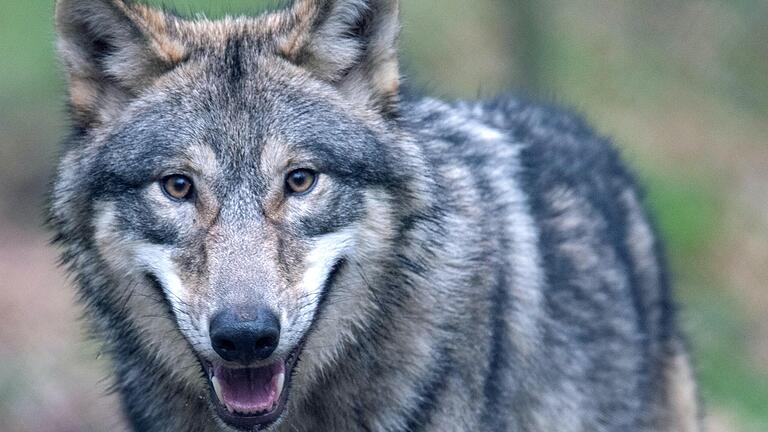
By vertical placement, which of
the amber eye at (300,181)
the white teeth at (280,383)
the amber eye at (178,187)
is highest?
the amber eye at (300,181)

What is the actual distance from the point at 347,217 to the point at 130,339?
1.11 meters

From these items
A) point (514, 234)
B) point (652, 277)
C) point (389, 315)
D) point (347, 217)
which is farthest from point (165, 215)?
point (652, 277)

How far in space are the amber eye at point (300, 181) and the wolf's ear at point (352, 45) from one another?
1.65ft

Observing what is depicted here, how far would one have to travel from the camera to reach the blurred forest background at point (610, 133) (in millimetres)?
9078

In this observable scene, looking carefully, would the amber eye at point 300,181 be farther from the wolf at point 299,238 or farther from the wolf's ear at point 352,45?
the wolf's ear at point 352,45

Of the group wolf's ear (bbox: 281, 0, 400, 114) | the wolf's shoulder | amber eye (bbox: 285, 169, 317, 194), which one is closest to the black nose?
amber eye (bbox: 285, 169, 317, 194)

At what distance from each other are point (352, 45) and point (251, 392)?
1.37 meters

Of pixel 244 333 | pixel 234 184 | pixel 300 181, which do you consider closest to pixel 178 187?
pixel 234 184

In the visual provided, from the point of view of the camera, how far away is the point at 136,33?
4.37 metres

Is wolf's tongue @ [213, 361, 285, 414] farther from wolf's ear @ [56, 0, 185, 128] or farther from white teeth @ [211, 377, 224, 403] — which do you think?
wolf's ear @ [56, 0, 185, 128]

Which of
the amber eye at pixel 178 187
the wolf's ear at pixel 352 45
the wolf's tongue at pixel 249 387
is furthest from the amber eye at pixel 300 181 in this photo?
the wolf's tongue at pixel 249 387

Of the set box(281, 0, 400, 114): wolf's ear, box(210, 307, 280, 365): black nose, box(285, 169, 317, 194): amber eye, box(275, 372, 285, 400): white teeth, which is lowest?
box(275, 372, 285, 400): white teeth

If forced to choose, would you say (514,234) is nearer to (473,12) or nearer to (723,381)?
(723,381)

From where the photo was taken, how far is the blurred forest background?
357 inches
